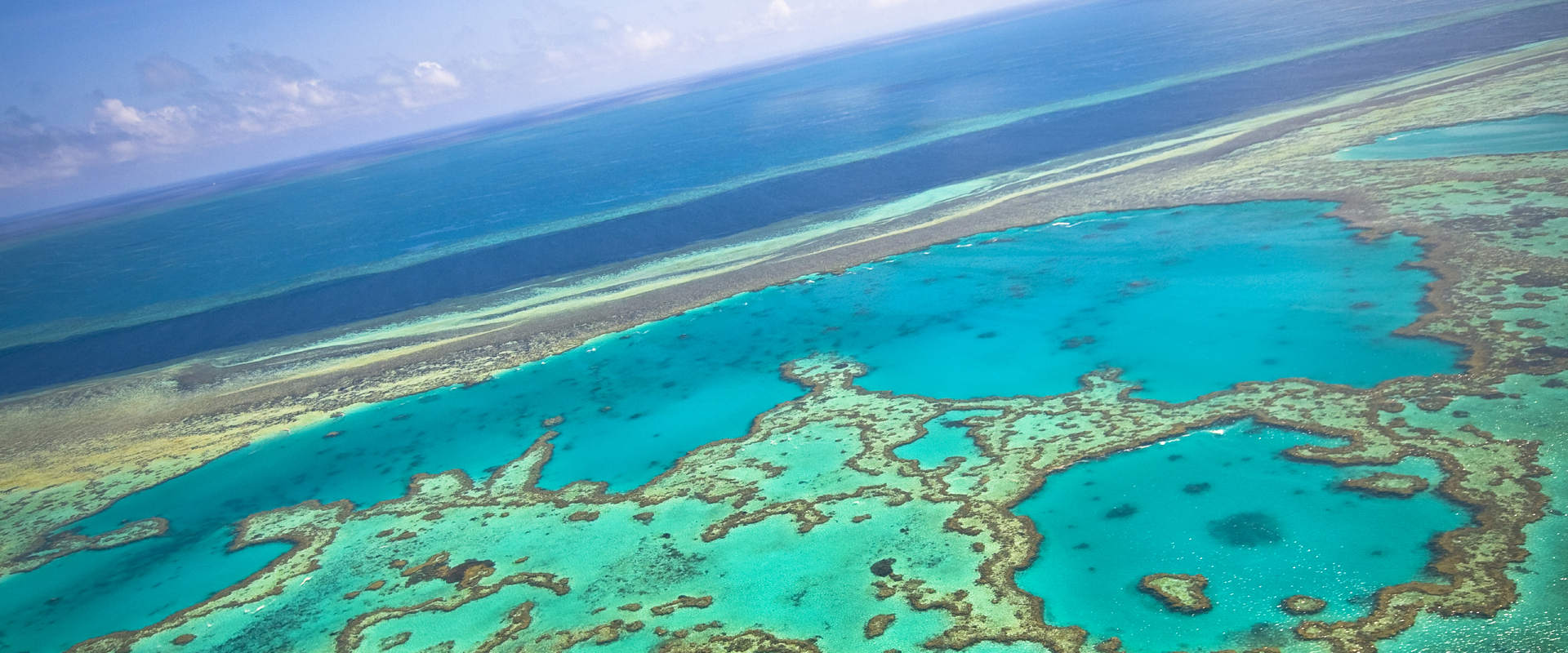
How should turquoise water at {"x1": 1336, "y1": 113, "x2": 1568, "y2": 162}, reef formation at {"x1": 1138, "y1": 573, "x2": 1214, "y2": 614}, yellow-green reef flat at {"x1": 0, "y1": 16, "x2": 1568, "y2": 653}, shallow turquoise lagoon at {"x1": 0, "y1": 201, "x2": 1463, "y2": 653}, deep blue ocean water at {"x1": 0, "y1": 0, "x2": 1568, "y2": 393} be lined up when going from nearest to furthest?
1. reef formation at {"x1": 1138, "y1": 573, "x2": 1214, "y2": 614}
2. yellow-green reef flat at {"x1": 0, "y1": 16, "x2": 1568, "y2": 653}
3. shallow turquoise lagoon at {"x1": 0, "y1": 201, "x2": 1463, "y2": 653}
4. turquoise water at {"x1": 1336, "y1": 113, "x2": 1568, "y2": 162}
5. deep blue ocean water at {"x1": 0, "y1": 0, "x2": 1568, "y2": 393}

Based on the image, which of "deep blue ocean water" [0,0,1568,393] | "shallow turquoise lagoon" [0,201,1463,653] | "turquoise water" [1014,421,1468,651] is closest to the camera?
"turquoise water" [1014,421,1468,651]

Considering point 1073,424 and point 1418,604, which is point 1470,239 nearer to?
point 1073,424

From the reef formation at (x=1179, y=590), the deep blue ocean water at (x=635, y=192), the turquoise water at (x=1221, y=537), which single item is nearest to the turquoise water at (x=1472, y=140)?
the deep blue ocean water at (x=635, y=192)

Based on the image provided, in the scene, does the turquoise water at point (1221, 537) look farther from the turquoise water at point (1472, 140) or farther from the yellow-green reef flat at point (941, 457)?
the turquoise water at point (1472, 140)

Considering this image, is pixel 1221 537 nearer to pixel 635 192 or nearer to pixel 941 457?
pixel 941 457

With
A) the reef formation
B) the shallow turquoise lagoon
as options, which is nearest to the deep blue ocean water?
the shallow turquoise lagoon

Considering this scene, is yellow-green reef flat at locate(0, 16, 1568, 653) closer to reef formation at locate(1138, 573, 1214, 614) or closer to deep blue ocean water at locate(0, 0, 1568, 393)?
reef formation at locate(1138, 573, 1214, 614)
